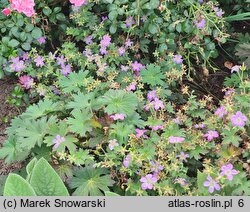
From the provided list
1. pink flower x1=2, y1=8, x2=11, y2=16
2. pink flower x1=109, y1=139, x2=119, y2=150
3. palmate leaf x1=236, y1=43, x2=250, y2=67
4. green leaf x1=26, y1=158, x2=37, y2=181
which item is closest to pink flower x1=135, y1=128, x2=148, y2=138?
pink flower x1=109, y1=139, x2=119, y2=150

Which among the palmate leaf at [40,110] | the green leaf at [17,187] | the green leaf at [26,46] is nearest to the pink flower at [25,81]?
the green leaf at [26,46]

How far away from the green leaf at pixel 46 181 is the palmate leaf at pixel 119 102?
14.2 inches

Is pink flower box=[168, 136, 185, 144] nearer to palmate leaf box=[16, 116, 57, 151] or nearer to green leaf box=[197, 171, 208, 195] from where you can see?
green leaf box=[197, 171, 208, 195]

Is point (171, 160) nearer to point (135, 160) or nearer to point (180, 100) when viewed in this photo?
point (135, 160)

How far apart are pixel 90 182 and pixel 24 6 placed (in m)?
0.96

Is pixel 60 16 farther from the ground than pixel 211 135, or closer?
farther from the ground

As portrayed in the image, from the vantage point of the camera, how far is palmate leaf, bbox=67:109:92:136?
2209 mm

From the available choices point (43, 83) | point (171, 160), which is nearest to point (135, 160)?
point (171, 160)

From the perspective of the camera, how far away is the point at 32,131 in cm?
227

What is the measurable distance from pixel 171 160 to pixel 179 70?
680mm

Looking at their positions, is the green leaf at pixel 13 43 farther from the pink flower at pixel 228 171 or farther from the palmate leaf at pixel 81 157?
the pink flower at pixel 228 171

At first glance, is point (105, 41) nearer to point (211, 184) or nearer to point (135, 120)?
point (135, 120)

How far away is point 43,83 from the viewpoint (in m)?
2.76

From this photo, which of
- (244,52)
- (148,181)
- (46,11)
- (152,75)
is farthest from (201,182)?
(46,11)
